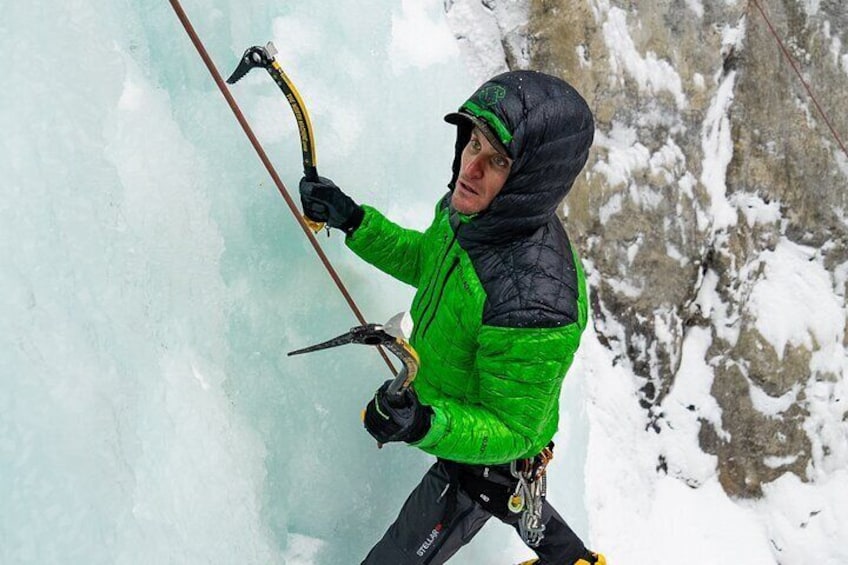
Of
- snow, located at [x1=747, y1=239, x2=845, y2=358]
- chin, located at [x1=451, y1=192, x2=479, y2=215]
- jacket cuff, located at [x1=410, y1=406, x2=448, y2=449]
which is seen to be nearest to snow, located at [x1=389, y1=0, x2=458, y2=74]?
chin, located at [x1=451, y1=192, x2=479, y2=215]

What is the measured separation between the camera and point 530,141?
4.91ft

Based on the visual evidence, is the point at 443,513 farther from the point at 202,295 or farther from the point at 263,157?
the point at 263,157

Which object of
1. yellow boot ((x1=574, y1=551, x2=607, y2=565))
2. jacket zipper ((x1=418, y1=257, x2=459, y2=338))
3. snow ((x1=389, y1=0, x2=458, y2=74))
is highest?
snow ((x1=389, y1=0, x2=458, y2=74))

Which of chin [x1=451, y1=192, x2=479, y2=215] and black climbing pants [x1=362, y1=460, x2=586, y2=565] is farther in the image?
black climbing pants [x1=362, y1=460, x2=586, y2=565]

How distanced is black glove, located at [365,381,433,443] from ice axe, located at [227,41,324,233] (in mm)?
792

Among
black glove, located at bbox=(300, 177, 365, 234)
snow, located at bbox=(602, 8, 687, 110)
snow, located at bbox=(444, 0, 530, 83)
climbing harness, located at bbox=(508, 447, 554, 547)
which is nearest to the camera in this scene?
climbing harness, located at bbox=(508, 447, 554, 547)

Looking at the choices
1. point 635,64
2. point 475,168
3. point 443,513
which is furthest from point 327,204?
point 635,64

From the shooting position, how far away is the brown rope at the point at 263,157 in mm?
1745

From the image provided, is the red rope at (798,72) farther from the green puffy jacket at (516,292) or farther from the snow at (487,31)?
the green puffy jacket at (516,292)

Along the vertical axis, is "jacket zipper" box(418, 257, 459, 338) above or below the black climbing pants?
above

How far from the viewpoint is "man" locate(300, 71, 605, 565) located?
1500 millimetres

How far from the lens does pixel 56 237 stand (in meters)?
1.50

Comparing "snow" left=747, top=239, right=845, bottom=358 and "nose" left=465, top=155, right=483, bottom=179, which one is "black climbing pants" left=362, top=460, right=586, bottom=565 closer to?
"nose" left=465, top=155, right=483, bottom=179

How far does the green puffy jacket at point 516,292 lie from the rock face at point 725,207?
6.74 ft
